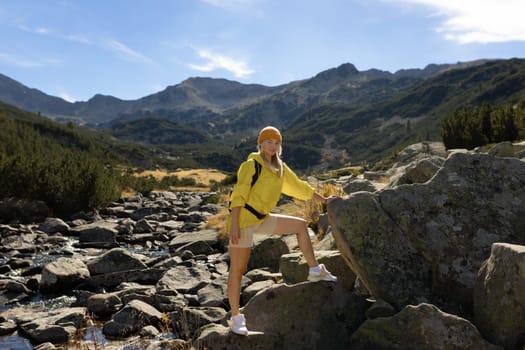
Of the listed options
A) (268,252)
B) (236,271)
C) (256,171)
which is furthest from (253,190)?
(268,252)

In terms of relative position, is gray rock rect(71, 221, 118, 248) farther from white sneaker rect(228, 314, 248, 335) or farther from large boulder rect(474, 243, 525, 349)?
large boulder rect(474, 243, 525, 349)

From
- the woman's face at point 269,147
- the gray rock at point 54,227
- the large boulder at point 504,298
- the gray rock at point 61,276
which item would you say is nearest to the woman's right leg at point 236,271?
the woman's face at point 269,147

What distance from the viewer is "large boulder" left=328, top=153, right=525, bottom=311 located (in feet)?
19.9

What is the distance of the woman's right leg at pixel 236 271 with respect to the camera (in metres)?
5.91

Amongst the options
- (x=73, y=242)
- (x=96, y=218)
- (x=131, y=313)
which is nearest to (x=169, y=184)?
(x=96, y=218)

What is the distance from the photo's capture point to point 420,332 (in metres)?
5.13

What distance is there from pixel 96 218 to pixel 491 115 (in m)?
41.7

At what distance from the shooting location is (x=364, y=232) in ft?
20.6

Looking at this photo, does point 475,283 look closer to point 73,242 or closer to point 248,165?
point 248,165

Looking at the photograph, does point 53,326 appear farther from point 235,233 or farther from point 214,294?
point 235,233

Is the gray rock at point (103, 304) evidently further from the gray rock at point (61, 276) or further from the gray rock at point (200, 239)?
the gray rock at point (200, 239)

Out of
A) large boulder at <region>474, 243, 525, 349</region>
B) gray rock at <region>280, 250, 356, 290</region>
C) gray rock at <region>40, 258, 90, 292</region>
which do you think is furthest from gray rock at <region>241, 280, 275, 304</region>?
gray rock at <region>40, 258, 90, 292</region>

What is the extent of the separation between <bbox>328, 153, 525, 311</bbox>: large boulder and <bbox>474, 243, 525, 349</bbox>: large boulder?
0.73 metres

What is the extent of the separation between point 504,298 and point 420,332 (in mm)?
1057
